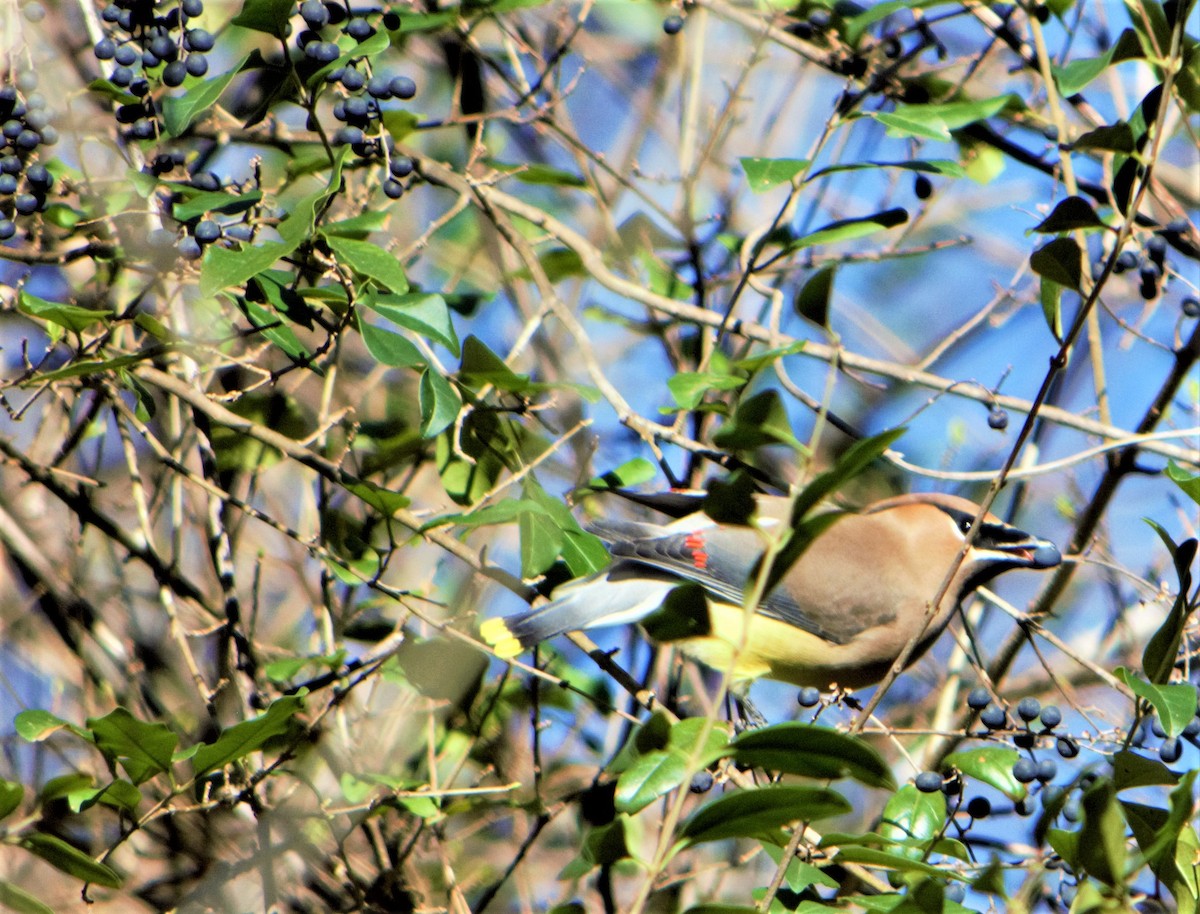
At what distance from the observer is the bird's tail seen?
2.99m

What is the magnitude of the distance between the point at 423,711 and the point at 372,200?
1.29m

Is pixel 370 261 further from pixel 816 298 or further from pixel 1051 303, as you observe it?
pixel 1051 303

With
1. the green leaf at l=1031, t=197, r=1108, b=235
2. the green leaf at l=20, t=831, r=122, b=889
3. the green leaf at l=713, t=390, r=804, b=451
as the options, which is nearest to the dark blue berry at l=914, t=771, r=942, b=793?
the green leaf at l=713, t=390, r=804, b=451

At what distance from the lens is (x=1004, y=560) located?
3402 mm

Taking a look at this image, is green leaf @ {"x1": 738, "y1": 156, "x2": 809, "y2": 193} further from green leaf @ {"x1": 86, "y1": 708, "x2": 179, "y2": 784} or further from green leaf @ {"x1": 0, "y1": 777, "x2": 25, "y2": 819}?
green leaf @ {"x1": 0, "y1": 777, "x2": 25, "y2": 819}

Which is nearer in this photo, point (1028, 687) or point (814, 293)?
point (814, 293)

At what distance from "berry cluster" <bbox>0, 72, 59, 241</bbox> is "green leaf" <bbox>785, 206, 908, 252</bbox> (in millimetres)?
1473

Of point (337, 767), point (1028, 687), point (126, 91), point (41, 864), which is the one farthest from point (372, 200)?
point (1028, 687)

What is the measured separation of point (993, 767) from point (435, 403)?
1.14m

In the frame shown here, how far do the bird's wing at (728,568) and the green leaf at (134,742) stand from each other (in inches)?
60.3

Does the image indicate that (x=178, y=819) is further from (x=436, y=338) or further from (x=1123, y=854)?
(x=1123, y=854)

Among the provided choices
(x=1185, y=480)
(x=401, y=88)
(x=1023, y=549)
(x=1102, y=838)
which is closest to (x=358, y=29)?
(x=401, y=88)

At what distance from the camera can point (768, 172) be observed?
8.79ft

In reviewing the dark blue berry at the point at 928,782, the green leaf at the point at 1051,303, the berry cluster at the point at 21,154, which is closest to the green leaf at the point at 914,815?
the dark blue berry at the point at 928,782
